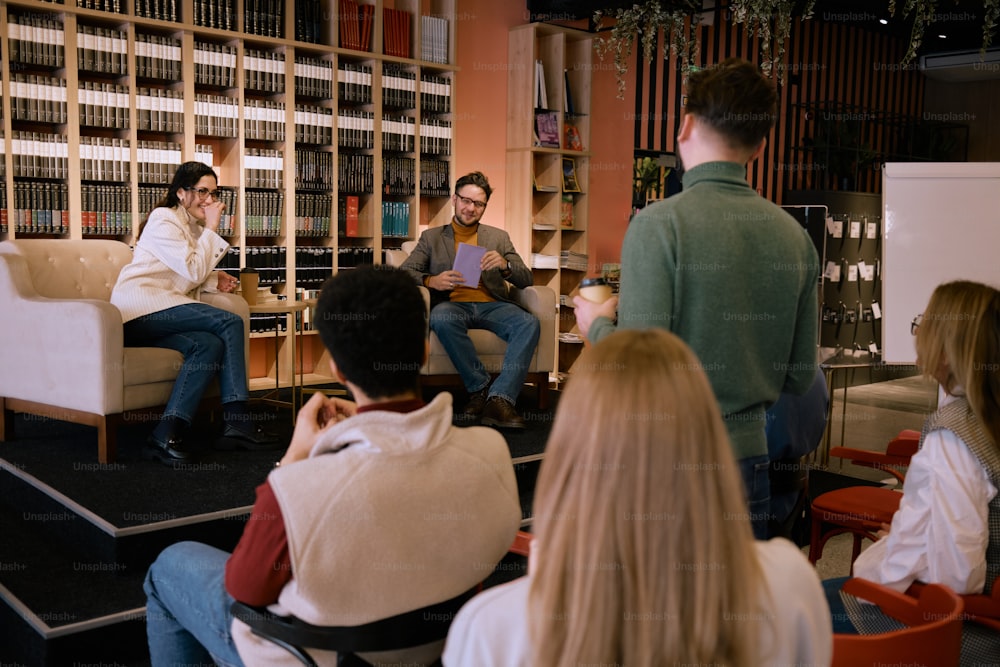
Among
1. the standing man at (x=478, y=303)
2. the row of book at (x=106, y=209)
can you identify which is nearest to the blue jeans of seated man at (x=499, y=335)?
the standing man at (x=478, y=303)

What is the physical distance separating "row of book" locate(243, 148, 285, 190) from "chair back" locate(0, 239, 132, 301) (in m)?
1.26

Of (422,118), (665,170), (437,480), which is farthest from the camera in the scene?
(665,170)

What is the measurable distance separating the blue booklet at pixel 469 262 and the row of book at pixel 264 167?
158 cm

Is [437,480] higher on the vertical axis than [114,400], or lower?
higher

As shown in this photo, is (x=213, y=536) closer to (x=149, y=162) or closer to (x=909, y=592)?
(x=909, y=592)

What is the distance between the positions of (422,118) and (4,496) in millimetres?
3905

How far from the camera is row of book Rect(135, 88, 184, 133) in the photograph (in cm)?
528

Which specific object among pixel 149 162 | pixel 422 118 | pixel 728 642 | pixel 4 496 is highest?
pixel 422 118

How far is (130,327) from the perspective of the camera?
13.2 ft

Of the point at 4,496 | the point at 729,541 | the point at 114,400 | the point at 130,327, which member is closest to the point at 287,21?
the point at 130,327

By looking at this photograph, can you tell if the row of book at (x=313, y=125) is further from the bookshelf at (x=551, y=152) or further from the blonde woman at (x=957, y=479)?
the blonde woman at (x=957, y=479)

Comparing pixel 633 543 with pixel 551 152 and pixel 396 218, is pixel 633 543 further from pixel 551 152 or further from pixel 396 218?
pixel 551 152

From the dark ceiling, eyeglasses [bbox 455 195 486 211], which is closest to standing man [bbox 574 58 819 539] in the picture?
eyeglasses [bbox 455 195 486 211]

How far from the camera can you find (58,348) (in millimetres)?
3854
